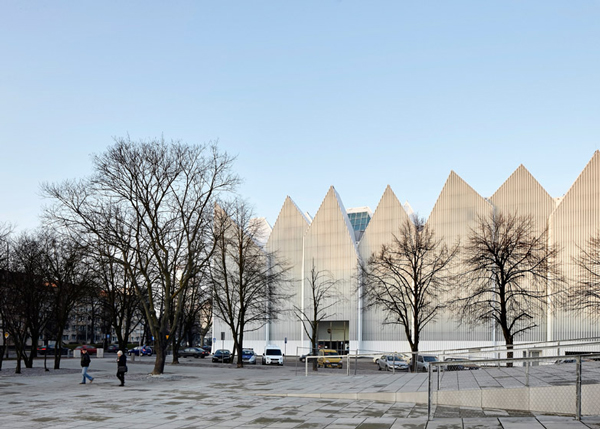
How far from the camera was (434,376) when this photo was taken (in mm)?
18859

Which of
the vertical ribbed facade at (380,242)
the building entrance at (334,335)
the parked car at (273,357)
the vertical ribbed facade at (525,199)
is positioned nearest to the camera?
the parked car at (273,357)

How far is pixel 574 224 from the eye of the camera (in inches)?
2298

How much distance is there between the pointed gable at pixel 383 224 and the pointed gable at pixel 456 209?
400 cm

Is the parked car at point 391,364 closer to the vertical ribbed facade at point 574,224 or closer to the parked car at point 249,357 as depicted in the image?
the parked car at point 249,357

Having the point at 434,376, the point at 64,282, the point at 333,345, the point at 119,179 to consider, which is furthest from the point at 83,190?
the point at 333,345

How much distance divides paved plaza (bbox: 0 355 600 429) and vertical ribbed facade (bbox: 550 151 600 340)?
125 ft

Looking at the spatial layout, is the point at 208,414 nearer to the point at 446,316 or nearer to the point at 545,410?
the point at 545,410

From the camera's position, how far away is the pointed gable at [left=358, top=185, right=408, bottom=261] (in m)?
67.6

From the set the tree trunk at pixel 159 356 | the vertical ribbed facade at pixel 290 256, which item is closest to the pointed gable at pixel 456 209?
the vertical ribbed facade at pixel 290 256

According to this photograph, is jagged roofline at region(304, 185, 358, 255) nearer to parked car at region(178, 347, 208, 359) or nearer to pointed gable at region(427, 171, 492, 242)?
pointed gable at region(427, 171, 492, 242)

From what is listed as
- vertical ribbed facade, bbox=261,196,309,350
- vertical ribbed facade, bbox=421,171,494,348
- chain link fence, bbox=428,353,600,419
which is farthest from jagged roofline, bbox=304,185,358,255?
chain link fence, bbox=428,353,600,419

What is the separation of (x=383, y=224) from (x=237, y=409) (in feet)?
170

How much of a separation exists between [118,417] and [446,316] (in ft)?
166

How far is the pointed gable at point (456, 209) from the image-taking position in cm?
6272
